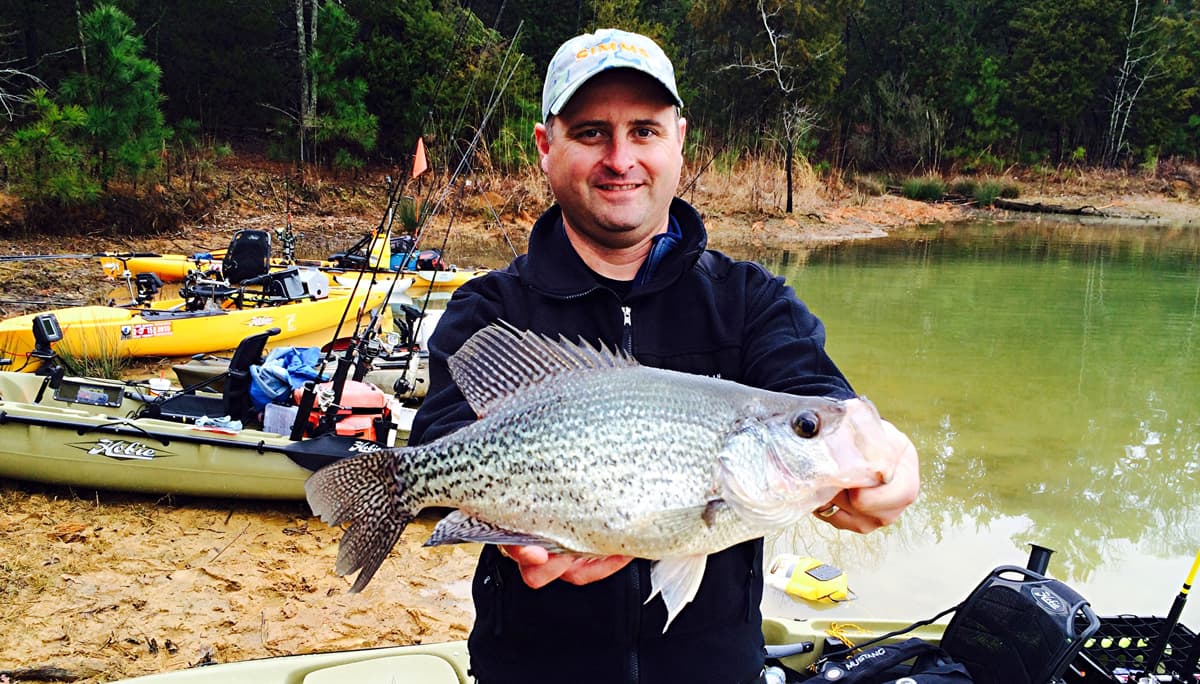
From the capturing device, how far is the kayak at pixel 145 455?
540cm

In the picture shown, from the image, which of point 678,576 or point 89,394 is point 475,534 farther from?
point 89,394

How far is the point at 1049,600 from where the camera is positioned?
260cm

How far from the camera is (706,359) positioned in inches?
79.6

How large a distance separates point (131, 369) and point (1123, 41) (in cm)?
4066

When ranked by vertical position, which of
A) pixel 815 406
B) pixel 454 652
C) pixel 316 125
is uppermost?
pixel 316 125

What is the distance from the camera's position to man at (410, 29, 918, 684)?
1.82 metres

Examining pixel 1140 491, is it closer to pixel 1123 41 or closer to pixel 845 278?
pixel 845 278

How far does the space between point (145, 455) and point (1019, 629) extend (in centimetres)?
522

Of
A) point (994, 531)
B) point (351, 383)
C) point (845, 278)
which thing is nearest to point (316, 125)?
point (845, 278)

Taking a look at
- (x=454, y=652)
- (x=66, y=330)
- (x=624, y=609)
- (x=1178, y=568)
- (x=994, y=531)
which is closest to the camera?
(x=624, y=609)

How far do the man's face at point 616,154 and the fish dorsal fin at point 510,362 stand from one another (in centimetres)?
37

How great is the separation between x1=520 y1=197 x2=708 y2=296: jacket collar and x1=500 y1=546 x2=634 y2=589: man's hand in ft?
2.18

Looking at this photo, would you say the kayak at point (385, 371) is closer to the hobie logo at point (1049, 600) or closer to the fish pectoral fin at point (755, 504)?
the hobie logo at point (1049, 600)

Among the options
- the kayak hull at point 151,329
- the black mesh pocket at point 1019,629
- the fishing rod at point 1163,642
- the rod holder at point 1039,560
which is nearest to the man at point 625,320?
the black mesh pocket at point 1019,629
